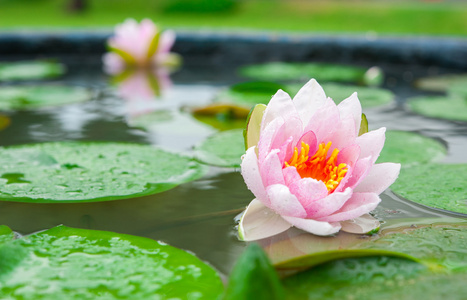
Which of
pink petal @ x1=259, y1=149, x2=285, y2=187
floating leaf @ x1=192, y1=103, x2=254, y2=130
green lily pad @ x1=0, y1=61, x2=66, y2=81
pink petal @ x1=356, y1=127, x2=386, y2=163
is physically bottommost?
pink petal @ x1=356, y1=127, x2=386, y2=163

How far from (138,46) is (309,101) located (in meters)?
2.14

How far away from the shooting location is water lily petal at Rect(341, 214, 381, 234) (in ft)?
3.02

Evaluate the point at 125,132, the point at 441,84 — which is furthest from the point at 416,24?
the point at 125,132

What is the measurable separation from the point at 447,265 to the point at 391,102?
60.2 inches

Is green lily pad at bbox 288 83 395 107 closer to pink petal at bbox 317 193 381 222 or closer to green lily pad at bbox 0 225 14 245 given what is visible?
pink petal at bbox 317 193 381 222

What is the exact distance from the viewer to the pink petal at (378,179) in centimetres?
93

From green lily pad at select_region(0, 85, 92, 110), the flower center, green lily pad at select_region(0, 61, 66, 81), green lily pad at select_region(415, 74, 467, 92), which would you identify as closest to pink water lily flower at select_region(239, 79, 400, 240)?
the flower center

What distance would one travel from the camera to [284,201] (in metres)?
0.86

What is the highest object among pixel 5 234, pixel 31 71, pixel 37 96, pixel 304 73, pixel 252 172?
pixel 31 71

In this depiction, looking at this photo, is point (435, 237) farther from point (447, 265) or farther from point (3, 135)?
point (3, 135)

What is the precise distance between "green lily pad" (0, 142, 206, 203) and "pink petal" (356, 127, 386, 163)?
456mm

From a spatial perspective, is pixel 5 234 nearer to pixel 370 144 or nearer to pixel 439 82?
pixel 370 144

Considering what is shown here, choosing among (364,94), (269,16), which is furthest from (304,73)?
(269,16)

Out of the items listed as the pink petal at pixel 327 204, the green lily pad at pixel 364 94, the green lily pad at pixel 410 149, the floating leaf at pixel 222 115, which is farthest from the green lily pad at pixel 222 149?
the green lily pad at pixel 364 94
